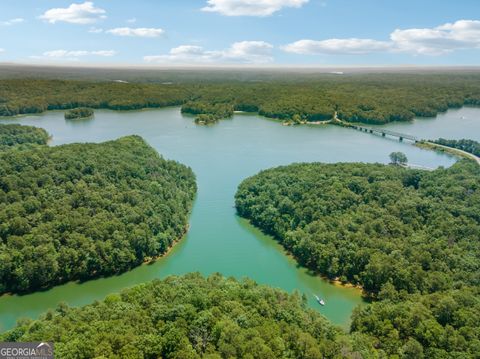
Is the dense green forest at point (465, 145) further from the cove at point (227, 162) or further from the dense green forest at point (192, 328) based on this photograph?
the dense green forest at point (192, 328)

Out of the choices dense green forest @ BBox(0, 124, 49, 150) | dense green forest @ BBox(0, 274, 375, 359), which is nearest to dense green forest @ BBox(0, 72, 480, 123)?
dense green forest @ BBox(0, 124, 49, 150)

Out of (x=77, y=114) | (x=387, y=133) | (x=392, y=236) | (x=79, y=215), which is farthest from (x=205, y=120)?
(x=392, y=236)

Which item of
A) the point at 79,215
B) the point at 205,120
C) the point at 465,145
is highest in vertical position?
the point at 205,120

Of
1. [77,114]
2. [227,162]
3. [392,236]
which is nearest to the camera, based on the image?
[392,236]

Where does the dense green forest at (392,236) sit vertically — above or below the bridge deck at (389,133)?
below

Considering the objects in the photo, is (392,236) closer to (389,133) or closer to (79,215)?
(79,215)

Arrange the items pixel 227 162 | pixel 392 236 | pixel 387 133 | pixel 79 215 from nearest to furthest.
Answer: pixel 79 215 < pixel 392 236 < pixel 227 162 < pixel 387 133

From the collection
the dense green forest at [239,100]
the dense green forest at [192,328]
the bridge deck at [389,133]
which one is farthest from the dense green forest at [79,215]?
the dense green forest at [239,100]
